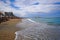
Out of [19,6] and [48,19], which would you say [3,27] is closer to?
[19,6]

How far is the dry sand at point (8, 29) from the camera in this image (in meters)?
1.69

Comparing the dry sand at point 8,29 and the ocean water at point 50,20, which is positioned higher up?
the ocean water at point 50,20

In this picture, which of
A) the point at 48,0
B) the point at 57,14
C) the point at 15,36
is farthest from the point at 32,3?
the point at 15,36

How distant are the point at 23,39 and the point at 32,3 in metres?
0.53

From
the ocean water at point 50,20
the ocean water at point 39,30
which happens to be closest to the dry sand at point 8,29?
the ocean water at point 39,30

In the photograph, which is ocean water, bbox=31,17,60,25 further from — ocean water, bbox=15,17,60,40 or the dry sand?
the dry sand

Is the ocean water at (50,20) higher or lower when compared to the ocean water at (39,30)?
higher

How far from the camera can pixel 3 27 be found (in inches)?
68.6

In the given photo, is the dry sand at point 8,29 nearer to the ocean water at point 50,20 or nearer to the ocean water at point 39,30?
the ocean water at point 39,30

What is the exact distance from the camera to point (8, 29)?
1727mm

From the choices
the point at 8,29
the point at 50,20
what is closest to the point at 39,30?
the point at 50,20

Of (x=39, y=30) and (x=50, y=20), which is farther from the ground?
(x=50, y=20)

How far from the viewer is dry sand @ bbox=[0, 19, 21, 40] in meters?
1.69

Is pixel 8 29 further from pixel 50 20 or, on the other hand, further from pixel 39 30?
pixel 50 20
